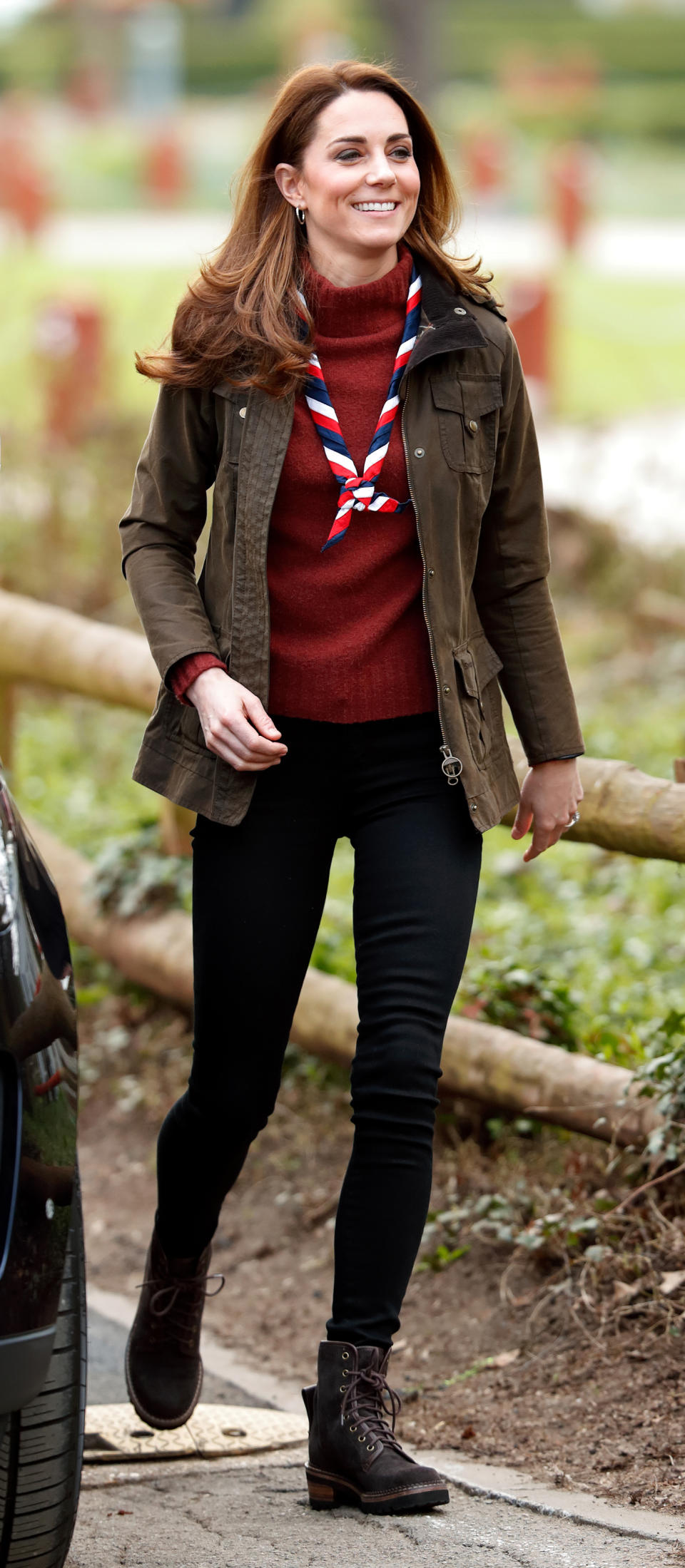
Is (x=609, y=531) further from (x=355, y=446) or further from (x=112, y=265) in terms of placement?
(x=112, y=265)

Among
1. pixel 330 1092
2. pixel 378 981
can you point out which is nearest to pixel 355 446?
pixel 378 981

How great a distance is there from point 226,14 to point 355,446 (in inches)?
2750

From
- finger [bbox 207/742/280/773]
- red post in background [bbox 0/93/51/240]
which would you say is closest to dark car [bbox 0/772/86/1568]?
finger [bbox 207/742/280/773]

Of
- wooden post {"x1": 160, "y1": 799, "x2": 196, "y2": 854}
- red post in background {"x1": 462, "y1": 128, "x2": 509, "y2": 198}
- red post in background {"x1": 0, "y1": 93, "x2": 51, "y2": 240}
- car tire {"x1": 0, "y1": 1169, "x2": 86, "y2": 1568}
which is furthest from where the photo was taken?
red post in background {"x1": 462, "y1": 128, "x2": 509, "y2": 198}

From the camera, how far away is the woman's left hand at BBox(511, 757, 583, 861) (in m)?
3.18

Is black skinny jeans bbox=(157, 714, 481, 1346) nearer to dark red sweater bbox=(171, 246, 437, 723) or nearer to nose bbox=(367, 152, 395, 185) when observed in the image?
dark red sweater bbox=(171, 246, 437, 723)

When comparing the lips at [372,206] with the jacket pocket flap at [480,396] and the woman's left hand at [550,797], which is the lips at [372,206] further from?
the woman's left hand at [550,797]

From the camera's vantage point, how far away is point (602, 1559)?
8.77 ft

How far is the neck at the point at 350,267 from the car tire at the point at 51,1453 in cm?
143

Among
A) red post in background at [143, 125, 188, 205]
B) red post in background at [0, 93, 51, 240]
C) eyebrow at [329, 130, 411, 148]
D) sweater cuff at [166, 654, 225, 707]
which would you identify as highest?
red post in background at [143, 125, 188, 205]

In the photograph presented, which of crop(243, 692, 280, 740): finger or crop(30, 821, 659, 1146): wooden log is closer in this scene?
crop(243, 692, 280, 740): finger

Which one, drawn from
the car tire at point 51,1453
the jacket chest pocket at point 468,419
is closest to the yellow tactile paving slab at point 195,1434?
the car tire at point 51,1453

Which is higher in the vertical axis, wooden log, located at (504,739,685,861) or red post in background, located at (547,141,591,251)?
red post in background, located at (547,141,591,251)

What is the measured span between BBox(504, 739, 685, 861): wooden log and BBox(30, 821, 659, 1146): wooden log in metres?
0.48
